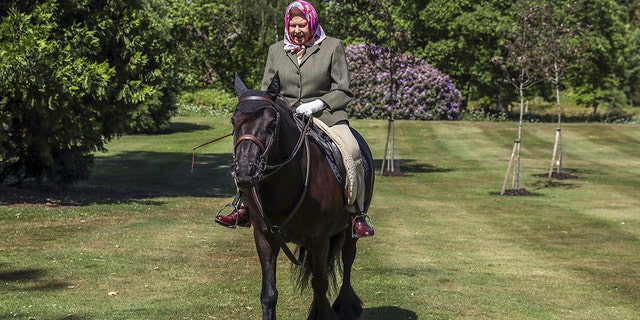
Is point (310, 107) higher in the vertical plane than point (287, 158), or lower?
higher

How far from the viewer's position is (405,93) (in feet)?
208

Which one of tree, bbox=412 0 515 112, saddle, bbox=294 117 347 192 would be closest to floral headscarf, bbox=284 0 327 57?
saddle, bbox=294 117 347 192

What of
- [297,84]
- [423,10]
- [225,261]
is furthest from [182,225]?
[423,10]

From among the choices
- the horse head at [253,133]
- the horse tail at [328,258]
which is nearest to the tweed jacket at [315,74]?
the horse tail at [328,258]

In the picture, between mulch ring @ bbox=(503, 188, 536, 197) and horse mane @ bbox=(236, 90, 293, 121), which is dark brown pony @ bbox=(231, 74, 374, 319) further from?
mulch ring @ bbox=(503, 188, 536, 197)

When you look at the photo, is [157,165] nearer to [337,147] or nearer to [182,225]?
[182,225]

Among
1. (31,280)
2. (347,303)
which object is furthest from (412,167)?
(347,303)

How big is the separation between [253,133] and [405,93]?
56.1 metres

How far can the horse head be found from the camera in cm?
746

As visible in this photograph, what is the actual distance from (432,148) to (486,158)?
469cm

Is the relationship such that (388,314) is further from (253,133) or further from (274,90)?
(253,133)

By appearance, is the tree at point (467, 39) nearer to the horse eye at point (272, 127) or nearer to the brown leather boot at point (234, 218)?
the brown leather boot at point (234, 218)

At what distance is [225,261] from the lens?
52.1 feet

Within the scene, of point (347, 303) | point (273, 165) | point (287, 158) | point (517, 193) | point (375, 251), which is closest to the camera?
point (273, 165)
